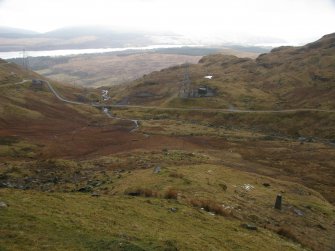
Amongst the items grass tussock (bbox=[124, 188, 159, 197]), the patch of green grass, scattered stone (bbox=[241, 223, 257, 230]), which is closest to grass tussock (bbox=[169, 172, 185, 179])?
grass tussock (bbox=[124, 188, 159, 197])

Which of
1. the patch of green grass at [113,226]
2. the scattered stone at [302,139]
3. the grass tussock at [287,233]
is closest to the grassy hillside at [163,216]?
the patch of green grass at [113,226]

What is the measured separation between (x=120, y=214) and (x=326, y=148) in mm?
109596

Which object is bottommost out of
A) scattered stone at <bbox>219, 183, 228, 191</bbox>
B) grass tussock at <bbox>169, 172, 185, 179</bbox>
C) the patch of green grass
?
scattered stone at <bbox>219, 183, 228, 191</bbox>

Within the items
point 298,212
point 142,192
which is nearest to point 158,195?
point 142,192

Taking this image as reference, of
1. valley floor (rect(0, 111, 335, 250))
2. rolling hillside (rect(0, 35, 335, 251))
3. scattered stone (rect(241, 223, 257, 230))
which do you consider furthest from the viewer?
scattered stone (rect(241, 223, 257, 230))

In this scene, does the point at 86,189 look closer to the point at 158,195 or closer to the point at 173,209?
the point at 158,195

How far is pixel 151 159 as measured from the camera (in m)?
81.3

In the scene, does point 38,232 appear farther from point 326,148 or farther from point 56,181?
point 326,148

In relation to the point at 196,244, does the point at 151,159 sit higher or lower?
lower

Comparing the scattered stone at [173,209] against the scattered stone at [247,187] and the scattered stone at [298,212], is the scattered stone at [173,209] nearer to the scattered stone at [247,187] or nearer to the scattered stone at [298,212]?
the scattered stone at [298,212]

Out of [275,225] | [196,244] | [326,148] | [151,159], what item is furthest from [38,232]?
[326,148]

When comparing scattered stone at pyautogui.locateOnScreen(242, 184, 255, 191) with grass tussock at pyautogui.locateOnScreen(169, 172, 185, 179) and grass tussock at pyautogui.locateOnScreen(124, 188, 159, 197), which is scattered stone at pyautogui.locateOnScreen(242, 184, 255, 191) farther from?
grass tussock at pyautogui.locateOnScreen(124, 188, 159, 197)

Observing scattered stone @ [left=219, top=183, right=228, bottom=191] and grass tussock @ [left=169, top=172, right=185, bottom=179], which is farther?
grass tussock @ [left=169, top=172, right=185, bottom=179]

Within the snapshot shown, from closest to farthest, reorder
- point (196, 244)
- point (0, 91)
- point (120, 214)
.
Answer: point (196, 244), point (120, 214), point (0, 91)
